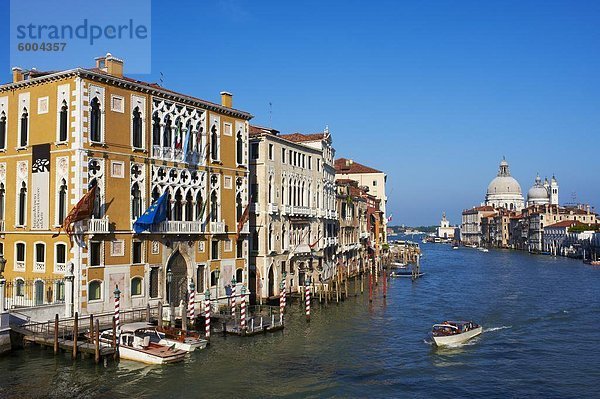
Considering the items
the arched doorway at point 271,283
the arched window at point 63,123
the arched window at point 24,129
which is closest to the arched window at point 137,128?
the arched window at point 63,123

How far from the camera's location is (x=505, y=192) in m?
187

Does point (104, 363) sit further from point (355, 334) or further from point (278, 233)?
point (278, 233)

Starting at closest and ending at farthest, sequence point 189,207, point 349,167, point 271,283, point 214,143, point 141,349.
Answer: point 141,349 < point 189,207 < point 214,143 < point 271,283 < point 349,167

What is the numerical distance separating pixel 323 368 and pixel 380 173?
205 feet

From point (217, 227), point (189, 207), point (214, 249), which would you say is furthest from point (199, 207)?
point (214, 249)

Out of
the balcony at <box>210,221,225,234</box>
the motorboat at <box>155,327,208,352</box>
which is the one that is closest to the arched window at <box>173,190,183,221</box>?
the balcony at <box>210,221,225,234</box>

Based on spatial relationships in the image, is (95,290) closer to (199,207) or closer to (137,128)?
(137,128)

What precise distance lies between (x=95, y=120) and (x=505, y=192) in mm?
176023

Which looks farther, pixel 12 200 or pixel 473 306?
pixel 473 306

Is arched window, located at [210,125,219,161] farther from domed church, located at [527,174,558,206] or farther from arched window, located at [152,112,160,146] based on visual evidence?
domed church, located at [527,174,558,206]

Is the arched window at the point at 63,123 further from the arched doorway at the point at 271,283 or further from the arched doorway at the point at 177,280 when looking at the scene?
the arched doorway at the point at 271,283

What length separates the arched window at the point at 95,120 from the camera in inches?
986

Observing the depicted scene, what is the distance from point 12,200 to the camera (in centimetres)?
2670

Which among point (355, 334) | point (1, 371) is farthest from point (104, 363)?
point (355, 334)
